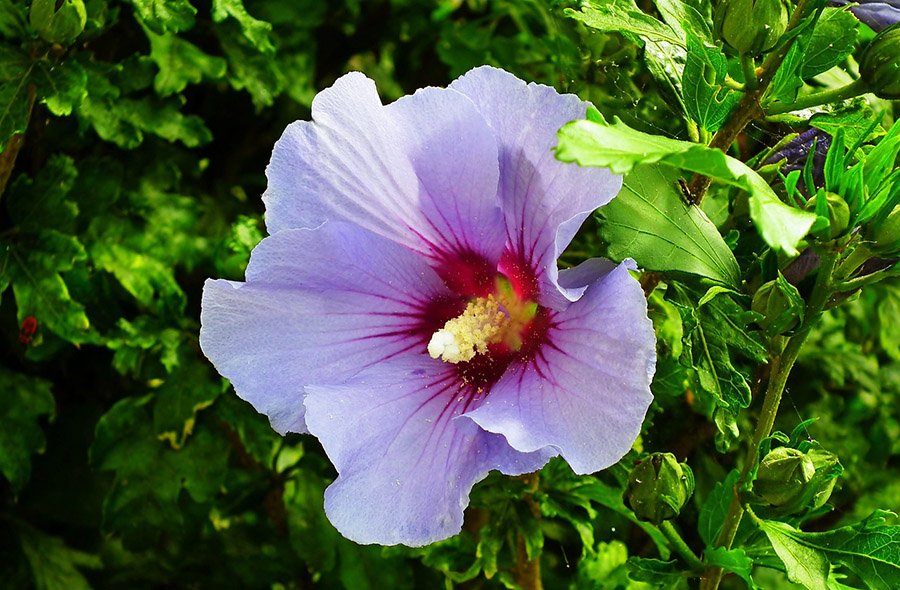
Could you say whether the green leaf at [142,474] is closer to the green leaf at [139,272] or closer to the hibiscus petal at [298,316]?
the green leaf at [139,272]

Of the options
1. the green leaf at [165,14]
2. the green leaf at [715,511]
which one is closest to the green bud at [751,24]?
the green leaf at [715,511]

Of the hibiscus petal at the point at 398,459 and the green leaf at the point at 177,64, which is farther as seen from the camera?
the green leaf at the point at 177,64

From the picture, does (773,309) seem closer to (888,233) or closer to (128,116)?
(888,233)

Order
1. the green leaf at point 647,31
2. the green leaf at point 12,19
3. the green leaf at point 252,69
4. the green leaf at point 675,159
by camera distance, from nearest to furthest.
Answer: the green leaf at point 675,159
the green leaf at point 647,31
the green leaf at point 12,19
the green leaf at point 252,69

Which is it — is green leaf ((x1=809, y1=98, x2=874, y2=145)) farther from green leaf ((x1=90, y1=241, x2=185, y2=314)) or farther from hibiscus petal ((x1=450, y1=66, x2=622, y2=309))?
green leaf ((x1=90, y1=241, x2=185, y2=314))

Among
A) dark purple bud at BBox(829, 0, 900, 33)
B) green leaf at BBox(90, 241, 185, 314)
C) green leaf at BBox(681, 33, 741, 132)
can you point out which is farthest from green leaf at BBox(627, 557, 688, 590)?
green leaf at BBox(90, 241, 185, 314)


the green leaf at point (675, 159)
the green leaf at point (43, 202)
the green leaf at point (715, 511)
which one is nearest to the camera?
the green leaf at point (675, 159)

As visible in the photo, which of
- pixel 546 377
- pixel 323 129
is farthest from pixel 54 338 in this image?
pixel 546 377
